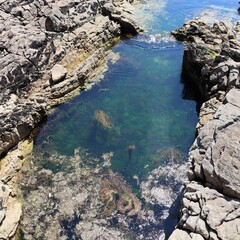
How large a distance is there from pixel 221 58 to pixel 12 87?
15.7m

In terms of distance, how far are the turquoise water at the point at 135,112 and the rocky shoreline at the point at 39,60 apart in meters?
1.33

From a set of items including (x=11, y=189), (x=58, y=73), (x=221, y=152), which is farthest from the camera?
(x=58, y=73)

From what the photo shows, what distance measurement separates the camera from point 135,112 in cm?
2412

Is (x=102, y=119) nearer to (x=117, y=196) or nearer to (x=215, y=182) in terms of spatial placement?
(x=117, y=196)

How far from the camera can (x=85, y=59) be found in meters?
28.7

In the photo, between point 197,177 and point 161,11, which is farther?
point 161,11

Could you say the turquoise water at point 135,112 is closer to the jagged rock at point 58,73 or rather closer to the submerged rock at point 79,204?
the submerged rock at point 79,204

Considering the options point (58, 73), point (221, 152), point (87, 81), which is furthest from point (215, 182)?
point (58, 73)

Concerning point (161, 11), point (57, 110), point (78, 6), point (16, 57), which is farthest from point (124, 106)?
point (161, 11)

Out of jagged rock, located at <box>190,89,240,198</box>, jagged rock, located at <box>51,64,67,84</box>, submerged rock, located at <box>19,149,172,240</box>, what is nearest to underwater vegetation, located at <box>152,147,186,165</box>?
submerged rock, located at <box>19,149,172,240</box>

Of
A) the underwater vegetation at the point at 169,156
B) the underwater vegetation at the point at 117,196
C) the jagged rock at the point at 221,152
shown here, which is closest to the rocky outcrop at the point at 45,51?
the underwater vegetation at the point at 117,196

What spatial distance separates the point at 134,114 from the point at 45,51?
927 cm

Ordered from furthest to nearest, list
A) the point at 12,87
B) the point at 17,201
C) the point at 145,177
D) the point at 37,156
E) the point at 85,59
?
the point at 85,59 → the point at 12,87 → the point at 37,156 → the point at 145,177 → the point at 17,201

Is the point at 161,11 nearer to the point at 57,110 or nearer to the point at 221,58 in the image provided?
the point at 221,58
